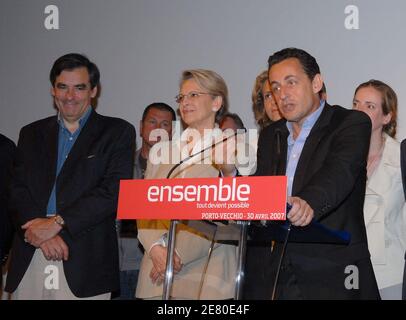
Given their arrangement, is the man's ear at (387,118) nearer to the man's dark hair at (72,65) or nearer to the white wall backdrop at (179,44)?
the white wall backdrop at (179,44)

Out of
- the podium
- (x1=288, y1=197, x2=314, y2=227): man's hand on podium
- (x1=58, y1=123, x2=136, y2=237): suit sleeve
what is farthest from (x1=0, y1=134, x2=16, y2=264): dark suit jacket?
(x1=288, y1=197, x2=314, y2=227): man's hand on podium

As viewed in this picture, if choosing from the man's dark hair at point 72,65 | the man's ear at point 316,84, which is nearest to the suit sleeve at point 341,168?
the man's ear at point 316,84

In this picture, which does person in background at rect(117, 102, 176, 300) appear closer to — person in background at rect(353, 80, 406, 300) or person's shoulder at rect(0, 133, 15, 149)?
person's shoulder at rect(0, 133, 15, 149)

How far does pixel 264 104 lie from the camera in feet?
15.0

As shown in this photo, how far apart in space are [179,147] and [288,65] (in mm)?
1025

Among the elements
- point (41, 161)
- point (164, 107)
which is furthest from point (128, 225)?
point (41, 161)

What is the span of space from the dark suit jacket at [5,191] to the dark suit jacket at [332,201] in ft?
6.17

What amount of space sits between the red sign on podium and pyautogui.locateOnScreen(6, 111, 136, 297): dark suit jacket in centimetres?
124

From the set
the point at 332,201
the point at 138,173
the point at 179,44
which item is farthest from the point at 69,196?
the point at 179,44

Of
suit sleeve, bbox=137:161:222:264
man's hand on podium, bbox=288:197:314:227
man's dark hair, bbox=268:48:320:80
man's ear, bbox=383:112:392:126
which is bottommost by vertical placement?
suit sleeve, bbox=137:161:222:264

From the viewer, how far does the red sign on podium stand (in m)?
2.46

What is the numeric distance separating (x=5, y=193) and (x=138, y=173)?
3.57ft

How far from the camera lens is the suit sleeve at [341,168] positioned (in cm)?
280

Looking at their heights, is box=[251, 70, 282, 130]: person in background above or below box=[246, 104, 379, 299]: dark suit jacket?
above
